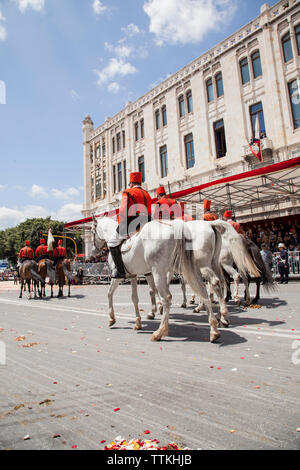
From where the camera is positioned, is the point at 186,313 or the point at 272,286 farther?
the point at 272,286

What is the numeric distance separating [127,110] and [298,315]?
32.9m

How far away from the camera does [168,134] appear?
93.3ft

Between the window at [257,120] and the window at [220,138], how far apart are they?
2748 millimetres

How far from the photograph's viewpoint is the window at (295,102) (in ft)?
64.4

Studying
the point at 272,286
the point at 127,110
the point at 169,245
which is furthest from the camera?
the point at 127,110

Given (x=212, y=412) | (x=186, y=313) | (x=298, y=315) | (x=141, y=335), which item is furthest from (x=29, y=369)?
(x=298, y=315)

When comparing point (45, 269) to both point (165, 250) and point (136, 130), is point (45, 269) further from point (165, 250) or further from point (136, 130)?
point (136, 130)

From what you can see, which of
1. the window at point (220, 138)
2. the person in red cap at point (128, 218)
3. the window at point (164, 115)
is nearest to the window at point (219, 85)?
the window at point (220, 138)

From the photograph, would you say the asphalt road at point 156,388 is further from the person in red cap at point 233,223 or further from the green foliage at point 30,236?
the green foliage at point 30,236

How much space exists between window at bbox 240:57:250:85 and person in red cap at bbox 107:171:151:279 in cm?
2187

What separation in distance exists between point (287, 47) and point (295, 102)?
415 centimetres

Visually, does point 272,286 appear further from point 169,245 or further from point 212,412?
point 212,412

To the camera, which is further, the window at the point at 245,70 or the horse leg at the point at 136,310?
the window at the point at 245,70

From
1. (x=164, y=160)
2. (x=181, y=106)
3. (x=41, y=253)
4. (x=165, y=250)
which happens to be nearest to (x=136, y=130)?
(x=164, y=160)
